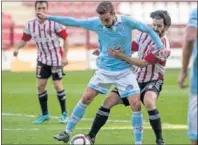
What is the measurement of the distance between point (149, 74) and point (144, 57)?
0.27 m

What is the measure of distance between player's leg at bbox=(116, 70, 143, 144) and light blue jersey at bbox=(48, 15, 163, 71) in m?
0.17

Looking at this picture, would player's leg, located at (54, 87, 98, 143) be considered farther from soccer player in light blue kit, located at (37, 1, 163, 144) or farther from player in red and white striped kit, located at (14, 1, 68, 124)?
player in red and white striped kit, located at (14, 1, 68, 124)

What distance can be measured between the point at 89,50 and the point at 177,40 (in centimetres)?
420

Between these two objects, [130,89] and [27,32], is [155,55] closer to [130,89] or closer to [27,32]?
[130,89]

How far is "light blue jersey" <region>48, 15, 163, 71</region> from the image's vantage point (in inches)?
380

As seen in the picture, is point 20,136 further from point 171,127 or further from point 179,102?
point 179,102

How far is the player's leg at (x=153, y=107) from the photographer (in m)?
9.83

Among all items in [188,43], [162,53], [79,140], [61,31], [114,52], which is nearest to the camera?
[188,43]

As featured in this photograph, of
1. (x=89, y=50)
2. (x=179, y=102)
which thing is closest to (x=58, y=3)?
(x=89, y=50)

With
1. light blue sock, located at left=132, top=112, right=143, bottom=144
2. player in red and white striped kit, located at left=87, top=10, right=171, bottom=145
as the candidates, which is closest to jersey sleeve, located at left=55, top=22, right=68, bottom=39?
player in red and white striped kit, located at left=87, top=10, right=171, bottom=145

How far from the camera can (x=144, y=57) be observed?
32.7 ft

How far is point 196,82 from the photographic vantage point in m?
6.91

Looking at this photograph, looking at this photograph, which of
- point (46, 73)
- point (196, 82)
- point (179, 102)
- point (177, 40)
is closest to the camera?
point (196, 82)

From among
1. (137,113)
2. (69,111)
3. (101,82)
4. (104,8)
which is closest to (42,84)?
(69,111)
